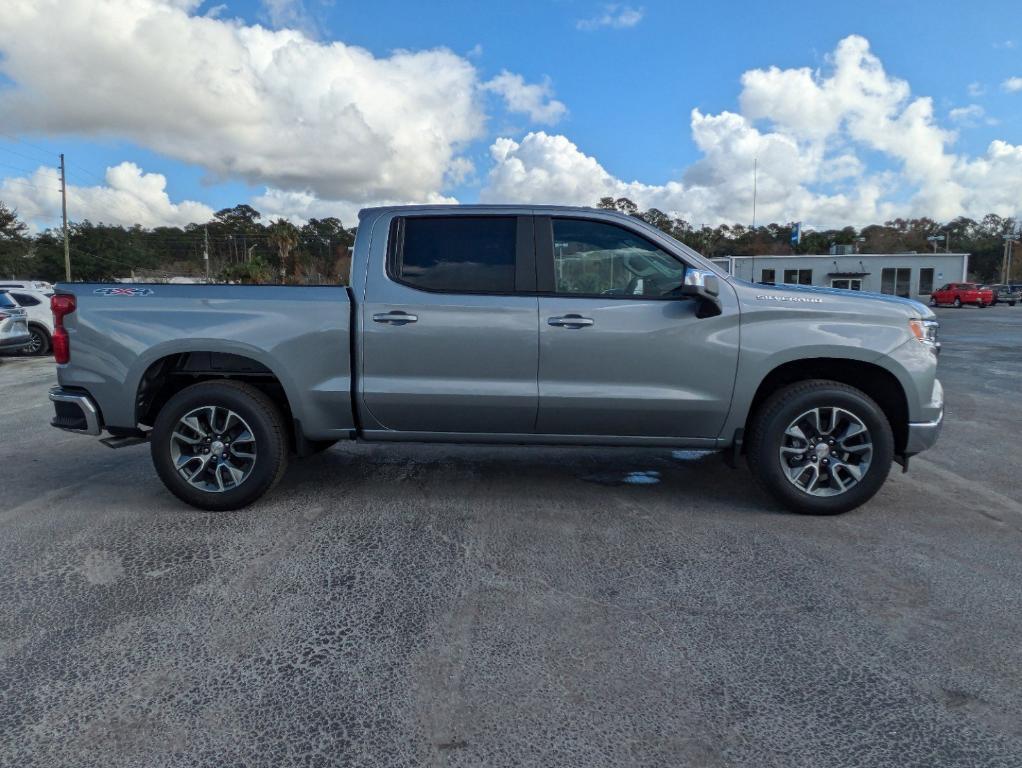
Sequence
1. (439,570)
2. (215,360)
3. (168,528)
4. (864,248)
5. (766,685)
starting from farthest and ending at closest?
(864,248)
(215,360)
(168,528)
(439,570)
(766,685)

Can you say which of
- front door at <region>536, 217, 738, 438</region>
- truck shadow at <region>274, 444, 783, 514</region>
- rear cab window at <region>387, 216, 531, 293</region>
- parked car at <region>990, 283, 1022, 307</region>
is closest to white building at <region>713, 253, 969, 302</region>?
parked car at <region>990, 283, 1022, 307</region>

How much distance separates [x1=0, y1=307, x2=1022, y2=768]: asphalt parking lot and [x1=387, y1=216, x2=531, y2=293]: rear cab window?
1.48 m

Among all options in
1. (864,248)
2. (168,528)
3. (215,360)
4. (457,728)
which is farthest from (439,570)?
(864,248)

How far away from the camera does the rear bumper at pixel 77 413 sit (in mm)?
4383

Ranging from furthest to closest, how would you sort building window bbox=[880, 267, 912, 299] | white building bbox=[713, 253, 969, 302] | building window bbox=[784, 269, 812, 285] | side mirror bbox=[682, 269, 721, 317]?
building window bbox=[784, 269, 812, 285] → building window bbox=[880, 267, 912, 299] → white building bbox=[713, 253, 969, 302] → side mirror bbox=[682, 269, 721, 317]

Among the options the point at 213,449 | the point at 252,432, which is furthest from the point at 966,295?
the point at 213,449

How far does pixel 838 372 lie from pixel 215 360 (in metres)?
4.08

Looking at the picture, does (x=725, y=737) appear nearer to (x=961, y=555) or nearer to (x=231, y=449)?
(x=961, y=555)

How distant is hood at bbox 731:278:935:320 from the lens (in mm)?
4238

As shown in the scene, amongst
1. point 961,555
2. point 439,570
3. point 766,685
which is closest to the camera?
point 766,685

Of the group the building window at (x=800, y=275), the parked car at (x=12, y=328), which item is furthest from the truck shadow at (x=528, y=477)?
the building window at (x=800, y=275)

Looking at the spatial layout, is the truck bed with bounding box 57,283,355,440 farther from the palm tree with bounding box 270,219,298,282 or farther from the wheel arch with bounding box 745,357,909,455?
the palm tree with bounding box 270,219,298,282

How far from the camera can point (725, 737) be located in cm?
228

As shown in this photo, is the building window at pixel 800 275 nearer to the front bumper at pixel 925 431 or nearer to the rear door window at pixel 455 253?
the front bumper at pixel 925 431
